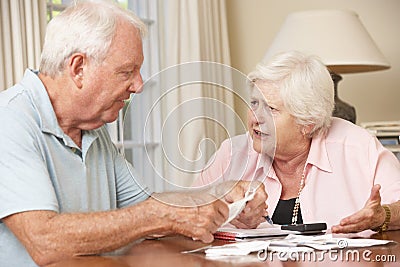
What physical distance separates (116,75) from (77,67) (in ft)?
0.32

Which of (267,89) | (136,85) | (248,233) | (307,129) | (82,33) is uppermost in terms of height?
(82,33)

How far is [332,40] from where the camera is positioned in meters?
3.36

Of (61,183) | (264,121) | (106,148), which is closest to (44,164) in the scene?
(61,183)

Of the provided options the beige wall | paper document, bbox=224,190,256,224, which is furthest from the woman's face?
the beige wall

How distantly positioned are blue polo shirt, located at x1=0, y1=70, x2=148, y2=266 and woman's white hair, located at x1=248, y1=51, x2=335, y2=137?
590 mm

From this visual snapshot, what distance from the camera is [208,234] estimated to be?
1.69 m

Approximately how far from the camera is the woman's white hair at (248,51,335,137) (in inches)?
93.8

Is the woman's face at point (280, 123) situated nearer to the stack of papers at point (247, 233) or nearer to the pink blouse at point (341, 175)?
the pink blouse at point (341, 175)

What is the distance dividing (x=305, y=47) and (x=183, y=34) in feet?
2.07

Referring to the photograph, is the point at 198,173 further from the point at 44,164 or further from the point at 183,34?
the point at 183,34

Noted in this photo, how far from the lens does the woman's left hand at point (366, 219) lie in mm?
1916

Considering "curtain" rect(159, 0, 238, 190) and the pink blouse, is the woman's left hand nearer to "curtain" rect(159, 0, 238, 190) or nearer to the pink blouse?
the pink blouse

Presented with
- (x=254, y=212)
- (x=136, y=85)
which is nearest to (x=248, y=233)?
(x=254, y=212)

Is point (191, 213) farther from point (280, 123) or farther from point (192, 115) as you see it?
point (280, 123)
